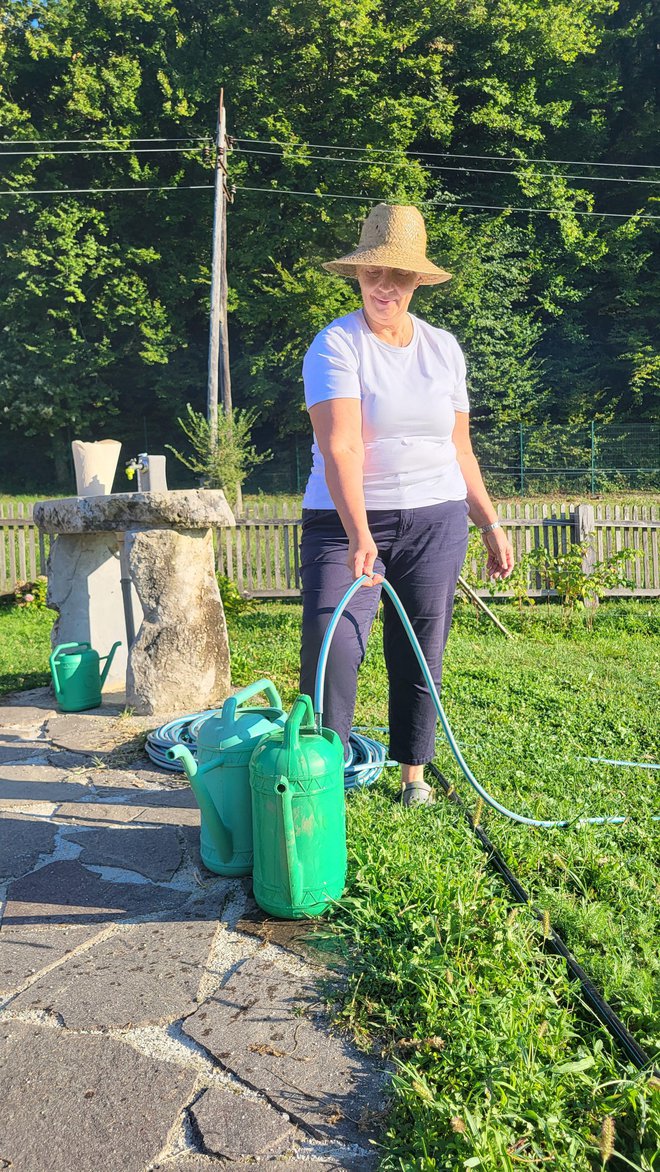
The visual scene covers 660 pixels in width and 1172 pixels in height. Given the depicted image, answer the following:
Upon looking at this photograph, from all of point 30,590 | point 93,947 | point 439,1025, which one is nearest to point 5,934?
point 93,947

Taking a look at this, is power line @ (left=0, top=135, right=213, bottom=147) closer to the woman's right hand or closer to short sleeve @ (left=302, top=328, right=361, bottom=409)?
short sleeve @ (left=302, top=328, right=361, bottom=409)

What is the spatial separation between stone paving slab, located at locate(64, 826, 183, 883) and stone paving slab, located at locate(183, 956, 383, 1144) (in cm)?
69

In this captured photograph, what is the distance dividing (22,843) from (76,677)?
178cm

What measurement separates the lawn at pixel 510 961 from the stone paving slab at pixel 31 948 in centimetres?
66

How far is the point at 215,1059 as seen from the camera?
1736 millimetres

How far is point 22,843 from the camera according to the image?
2.88 m

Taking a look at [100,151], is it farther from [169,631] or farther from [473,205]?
[169,631]

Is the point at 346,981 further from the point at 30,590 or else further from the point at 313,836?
the point at 30,590

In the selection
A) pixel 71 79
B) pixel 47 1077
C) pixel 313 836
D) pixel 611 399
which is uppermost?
pixel 71 79

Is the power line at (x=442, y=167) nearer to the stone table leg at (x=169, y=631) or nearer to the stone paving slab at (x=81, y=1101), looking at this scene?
the stone table leg at (x=169, y=631)

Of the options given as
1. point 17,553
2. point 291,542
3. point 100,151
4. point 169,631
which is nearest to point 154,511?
point 169,631

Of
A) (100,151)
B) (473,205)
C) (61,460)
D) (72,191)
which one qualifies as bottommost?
(61,460)

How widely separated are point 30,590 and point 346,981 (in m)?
8.51

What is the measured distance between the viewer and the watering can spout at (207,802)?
2371mm
